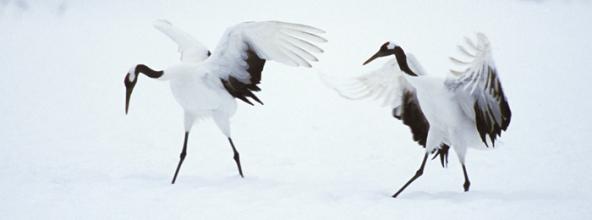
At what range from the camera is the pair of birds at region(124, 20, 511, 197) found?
551cm

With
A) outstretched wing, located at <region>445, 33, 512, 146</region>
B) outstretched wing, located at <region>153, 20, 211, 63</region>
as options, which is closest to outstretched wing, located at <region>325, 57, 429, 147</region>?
outstretched wing, located at <region>445, 33, 512, 146</region>

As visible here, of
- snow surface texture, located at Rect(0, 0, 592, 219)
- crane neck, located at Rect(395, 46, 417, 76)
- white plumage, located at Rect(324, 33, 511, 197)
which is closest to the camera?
white plumage, located at Rect(324, 33, 511, 197)

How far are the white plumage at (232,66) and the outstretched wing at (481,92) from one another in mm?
1169

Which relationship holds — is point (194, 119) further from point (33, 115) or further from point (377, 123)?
point (33, 115)

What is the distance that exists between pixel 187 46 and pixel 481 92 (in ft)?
9.30

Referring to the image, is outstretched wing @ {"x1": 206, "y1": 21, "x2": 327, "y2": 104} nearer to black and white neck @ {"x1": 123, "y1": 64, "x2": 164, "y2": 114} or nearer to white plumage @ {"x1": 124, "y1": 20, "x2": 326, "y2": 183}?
white plumage @ {"x1": 124, "y1": 20, "x2": 326, "y2": 183}

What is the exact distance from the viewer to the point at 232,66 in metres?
6.16

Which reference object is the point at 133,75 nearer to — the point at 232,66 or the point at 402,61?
the point at 232,66

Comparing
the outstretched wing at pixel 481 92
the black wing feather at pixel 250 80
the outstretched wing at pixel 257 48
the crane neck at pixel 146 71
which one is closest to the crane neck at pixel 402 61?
the outstretched wing at pixel 481 92

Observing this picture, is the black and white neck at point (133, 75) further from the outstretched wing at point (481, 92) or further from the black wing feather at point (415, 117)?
the outstretched wing at point (481, 92)

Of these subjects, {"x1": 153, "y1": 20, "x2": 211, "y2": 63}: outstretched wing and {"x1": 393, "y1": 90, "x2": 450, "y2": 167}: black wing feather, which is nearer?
{"x1": 393, "y1": 90, "x2": 450, "y2": 167}: black wing feather

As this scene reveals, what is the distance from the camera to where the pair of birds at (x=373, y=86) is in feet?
18.1

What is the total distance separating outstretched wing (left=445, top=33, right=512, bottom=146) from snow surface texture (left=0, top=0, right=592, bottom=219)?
55 cm

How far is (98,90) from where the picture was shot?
12.6 m
